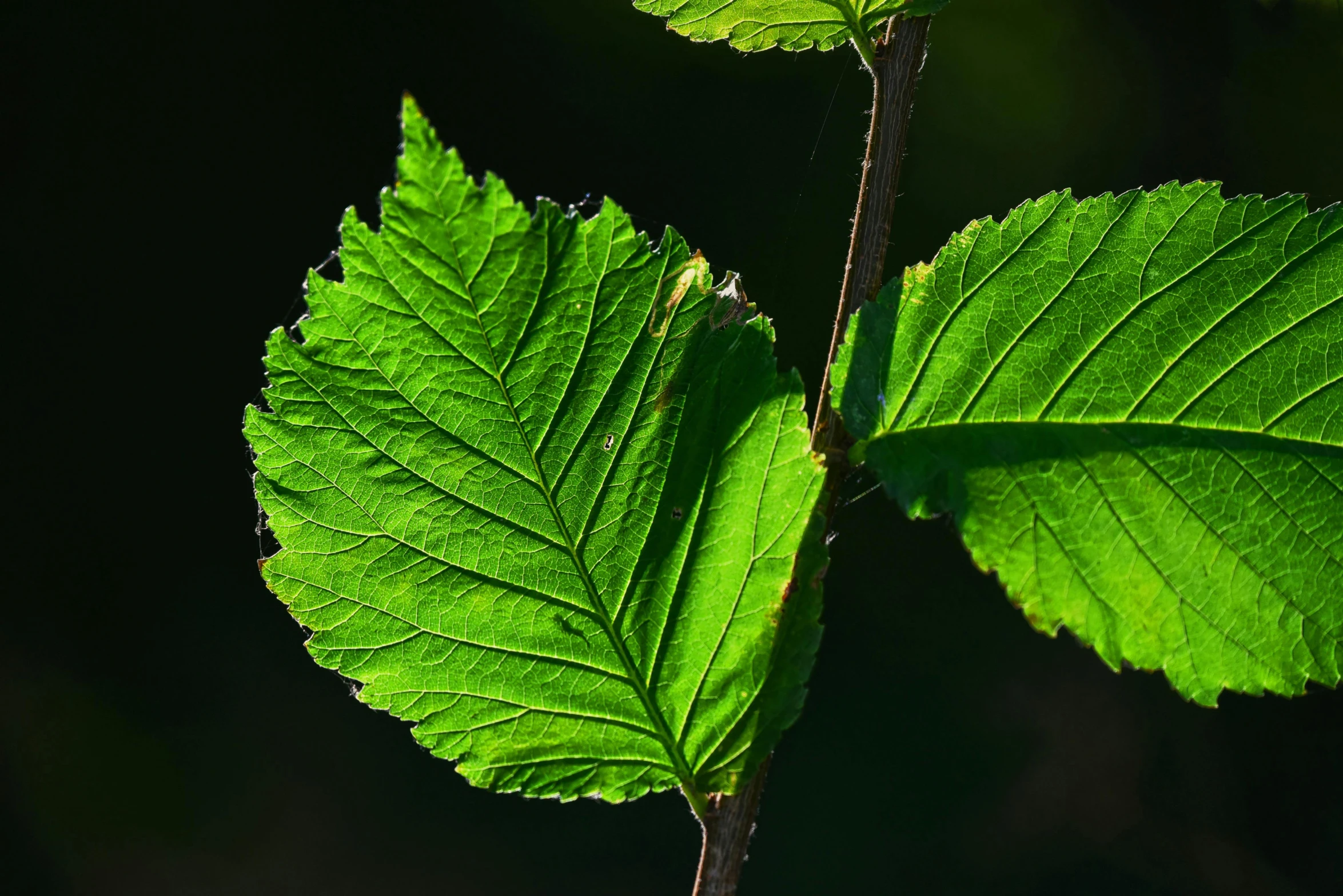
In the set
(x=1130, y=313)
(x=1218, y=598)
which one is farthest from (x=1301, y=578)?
(x=1130, y=313)

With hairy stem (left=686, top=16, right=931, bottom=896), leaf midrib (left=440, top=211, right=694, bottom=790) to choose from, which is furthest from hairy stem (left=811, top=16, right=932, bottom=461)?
leaf midrib (left=440, top=211, right=694, bottom=790)

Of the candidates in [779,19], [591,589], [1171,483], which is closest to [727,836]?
[591,589]

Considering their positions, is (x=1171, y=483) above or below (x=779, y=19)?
below

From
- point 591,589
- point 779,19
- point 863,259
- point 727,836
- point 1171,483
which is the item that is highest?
point 779,19

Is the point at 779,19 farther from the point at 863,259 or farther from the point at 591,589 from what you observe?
the point at 591,589

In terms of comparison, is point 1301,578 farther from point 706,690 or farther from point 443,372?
point 443,372
